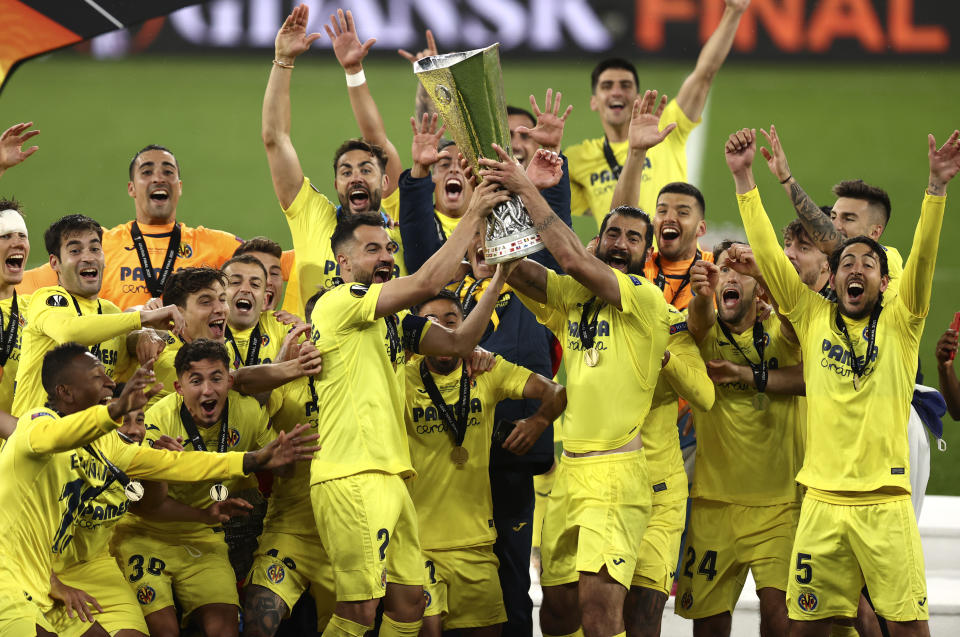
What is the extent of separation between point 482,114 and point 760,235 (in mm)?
1565

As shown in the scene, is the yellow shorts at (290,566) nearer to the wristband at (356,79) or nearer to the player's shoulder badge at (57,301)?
the player's shoulder badge at (57,301)

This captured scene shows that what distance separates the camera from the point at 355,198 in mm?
7523

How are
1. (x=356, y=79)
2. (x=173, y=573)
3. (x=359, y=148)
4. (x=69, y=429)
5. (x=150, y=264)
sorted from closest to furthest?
(x=69, y=429) < (x=173, y=573) < (x=359, y=148) < (x=150, y=264) < (x=356, y=79)

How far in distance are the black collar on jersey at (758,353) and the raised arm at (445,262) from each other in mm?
1693

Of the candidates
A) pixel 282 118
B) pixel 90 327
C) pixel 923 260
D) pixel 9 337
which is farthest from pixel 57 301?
pixel 923 260

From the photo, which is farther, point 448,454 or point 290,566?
point 448,454

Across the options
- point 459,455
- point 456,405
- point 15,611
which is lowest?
point 15,611

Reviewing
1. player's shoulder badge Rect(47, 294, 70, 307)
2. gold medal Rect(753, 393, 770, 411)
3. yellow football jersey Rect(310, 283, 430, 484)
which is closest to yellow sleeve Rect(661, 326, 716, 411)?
gold medal Rect(753, 393, 770, 411)

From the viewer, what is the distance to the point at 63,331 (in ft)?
21.1

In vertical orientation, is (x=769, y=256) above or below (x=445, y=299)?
above

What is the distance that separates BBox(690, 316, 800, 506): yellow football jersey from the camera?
7047 millimetres

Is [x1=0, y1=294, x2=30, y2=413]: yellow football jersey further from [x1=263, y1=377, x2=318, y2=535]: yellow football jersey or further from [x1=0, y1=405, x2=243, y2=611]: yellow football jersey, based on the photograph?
[x1=263, y1=377, x2=318, y2=535]: yellow football jersey

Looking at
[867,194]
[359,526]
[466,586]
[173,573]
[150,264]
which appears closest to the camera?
[359,526]

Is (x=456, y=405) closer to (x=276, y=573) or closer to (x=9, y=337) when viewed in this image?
(x=276, y=573)
